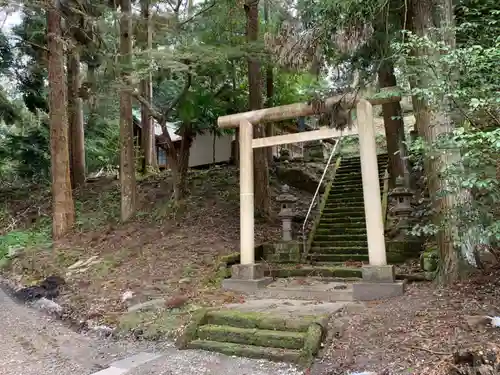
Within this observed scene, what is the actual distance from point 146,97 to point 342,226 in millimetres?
6396

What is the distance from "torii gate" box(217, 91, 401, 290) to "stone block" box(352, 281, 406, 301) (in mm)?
169

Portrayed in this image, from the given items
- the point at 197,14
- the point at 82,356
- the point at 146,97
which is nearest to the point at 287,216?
the point at 146,97

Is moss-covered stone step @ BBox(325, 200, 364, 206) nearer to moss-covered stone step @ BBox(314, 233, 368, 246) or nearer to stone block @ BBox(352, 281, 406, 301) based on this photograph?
moss-covered stone step @ BBox(314, 233, 368, 246)

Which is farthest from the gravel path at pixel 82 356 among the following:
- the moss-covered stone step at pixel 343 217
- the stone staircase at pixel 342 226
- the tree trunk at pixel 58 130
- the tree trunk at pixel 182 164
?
the moss-covered stone step at pixel 343 217

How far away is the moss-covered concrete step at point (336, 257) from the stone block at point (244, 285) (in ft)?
6.77

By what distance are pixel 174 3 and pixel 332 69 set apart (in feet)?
20.2

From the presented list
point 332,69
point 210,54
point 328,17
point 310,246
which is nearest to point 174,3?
point 210,54

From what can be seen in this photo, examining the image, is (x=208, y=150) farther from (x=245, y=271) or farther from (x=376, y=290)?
(x=376, y=290)

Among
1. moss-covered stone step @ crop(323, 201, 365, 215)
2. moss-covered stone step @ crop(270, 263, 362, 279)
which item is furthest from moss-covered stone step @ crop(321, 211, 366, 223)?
moss-covered stone step @ crop(270, 263, 362, 279)

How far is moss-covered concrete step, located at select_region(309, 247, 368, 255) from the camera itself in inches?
392

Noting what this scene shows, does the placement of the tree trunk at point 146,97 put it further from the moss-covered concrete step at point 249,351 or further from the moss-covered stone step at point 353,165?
the moss-covered stone step at point 353,165

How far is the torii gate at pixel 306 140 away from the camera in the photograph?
7.25 m

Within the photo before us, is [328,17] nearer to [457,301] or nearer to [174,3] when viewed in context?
[457,301]

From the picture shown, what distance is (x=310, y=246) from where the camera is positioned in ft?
34.8
